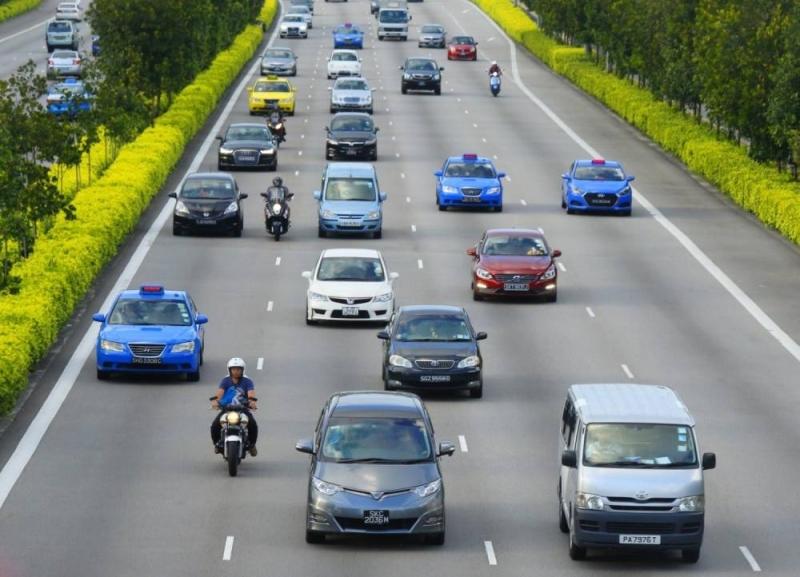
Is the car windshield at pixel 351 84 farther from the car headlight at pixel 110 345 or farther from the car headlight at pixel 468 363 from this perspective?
the car headlight at pixel 468 363

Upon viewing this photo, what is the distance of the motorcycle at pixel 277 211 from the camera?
54906 millimetres

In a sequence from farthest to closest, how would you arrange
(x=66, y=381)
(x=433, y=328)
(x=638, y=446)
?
(x=66, y=381) → (x=433, y=328) → (x=638, y=446)

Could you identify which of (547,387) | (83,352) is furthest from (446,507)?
(83,352)

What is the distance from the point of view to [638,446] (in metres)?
24.8

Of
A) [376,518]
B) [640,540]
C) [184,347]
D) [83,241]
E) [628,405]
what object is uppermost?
[628,405]

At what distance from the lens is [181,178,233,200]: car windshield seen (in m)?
55.4

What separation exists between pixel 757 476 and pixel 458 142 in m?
49.3

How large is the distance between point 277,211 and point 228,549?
30334mm

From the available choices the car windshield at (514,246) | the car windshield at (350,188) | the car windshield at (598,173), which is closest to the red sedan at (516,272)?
the car windshield at (514,246)

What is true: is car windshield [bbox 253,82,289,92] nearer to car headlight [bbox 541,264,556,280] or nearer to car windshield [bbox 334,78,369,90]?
car windshield [bbox 334,78,369,90]

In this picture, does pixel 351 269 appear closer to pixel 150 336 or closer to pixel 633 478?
pixel 150 336

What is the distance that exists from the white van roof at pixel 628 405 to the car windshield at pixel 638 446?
0.09 m

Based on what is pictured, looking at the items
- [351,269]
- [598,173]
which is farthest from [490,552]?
[598,173]

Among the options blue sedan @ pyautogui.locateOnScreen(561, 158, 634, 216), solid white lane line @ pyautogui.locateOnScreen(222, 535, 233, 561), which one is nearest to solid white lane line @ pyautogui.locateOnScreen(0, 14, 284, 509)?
solid white lane line @ pyautogui.locateOnScreen(222, 535, 233, 561)
